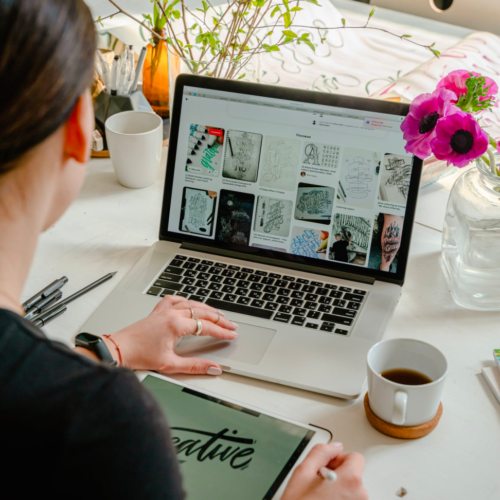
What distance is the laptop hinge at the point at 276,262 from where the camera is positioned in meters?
0.91

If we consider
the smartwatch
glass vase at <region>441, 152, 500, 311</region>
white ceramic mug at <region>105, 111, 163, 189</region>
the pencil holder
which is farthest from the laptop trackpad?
the pencil holder

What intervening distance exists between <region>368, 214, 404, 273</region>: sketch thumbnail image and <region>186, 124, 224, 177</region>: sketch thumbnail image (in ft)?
0.94

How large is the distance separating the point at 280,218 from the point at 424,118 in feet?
0.93

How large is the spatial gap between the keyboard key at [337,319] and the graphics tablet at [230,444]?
20 centimetres

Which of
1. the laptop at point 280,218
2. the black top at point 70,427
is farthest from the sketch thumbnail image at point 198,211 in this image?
the black top at point 70,427

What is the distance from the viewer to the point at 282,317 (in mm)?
833

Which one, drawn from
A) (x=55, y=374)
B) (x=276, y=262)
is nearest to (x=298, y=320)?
(x=276, y=262)

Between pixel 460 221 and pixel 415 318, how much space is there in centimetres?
17

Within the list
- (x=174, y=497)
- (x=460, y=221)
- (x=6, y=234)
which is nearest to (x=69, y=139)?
(x=6, y=234)

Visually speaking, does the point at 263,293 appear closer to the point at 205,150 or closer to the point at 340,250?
the point at 340,250

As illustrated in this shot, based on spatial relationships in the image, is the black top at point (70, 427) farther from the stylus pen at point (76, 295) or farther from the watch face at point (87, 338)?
the stylus pen at point (76, 295)

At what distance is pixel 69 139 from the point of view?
1.53 ft

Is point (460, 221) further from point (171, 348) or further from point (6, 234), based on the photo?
point (6, 234)

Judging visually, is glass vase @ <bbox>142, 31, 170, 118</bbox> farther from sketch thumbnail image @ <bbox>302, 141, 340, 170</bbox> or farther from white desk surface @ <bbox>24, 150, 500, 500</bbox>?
sketch thumbnail image @ <bbox>302, 141, 340, 170</bbox>
